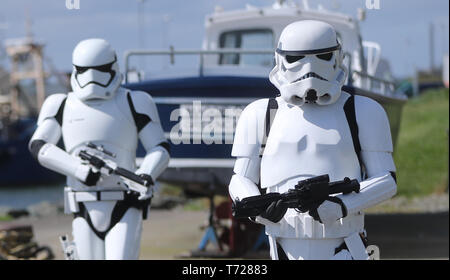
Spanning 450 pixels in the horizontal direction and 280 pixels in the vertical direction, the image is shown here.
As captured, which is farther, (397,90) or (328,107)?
(397,90)

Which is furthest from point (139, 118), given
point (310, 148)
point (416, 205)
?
point (416, 205)

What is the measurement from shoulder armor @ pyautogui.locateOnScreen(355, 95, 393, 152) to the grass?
1184cm

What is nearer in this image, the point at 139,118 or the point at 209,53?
the point at 139,118

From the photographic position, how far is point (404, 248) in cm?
1066

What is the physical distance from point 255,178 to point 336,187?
19.0 inches

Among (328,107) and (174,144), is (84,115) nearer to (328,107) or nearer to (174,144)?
(328,107)

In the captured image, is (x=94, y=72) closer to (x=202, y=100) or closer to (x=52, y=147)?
(x=52, y=147)

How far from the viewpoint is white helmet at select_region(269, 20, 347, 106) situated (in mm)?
4324

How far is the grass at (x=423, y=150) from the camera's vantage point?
18305mm

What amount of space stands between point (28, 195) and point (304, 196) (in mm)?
33962

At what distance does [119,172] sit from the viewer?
5.96 meters

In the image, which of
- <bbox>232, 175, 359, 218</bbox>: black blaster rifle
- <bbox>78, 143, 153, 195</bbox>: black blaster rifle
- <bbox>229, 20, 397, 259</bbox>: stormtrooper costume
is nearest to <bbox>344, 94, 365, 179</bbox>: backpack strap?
<bbox>229, 20, 397, 259</bbox>: stormtrooper costume

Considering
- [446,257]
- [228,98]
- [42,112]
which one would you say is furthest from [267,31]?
[42,112]

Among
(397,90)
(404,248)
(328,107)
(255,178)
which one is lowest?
(404,248)
